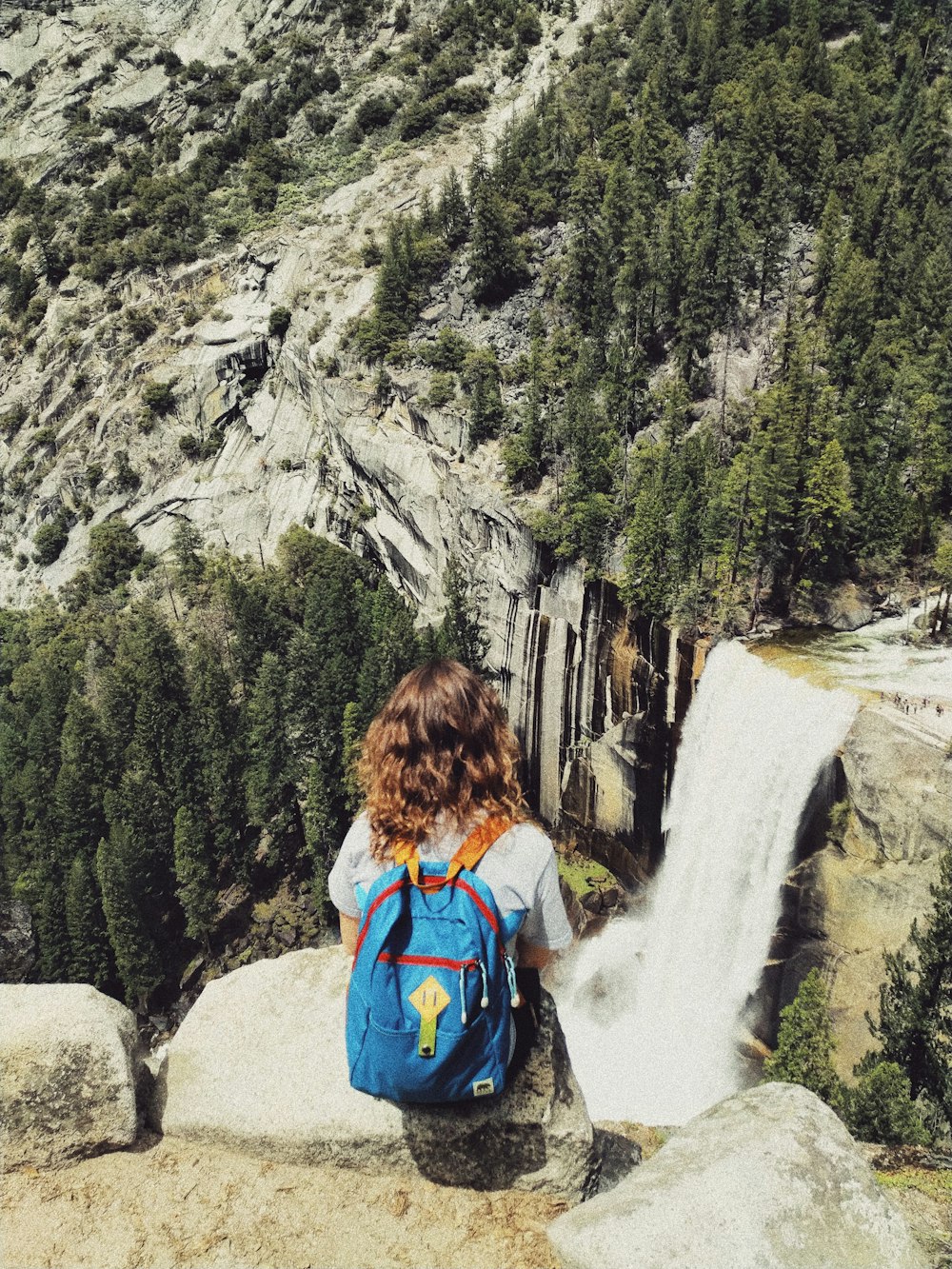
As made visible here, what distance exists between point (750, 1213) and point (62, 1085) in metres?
5.60

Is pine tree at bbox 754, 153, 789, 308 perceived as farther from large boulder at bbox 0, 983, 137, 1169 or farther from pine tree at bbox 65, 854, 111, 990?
pine tree at bbox 65, 854, 111, 990

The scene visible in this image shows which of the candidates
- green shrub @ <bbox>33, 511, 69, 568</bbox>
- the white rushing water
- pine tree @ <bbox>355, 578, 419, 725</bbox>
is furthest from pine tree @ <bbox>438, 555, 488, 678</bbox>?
green shrub @ <bbox>33, 511, 69, 568</bbox>

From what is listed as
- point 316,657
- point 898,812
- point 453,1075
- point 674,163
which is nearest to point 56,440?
point 316,657

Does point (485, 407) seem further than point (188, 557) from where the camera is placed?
No

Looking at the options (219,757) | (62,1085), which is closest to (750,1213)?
(62,1085)

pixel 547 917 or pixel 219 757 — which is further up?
pixel 547 917

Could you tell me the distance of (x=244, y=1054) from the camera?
Answer: 6828 millimetres

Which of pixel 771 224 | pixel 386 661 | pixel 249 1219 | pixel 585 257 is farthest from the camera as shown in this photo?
pixel 585 257

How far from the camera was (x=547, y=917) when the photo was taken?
4910mm

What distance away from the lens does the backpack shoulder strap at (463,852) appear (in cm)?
460

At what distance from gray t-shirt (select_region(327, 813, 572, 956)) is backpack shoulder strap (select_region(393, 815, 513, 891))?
0.05 metres

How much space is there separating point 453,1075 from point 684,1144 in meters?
2.43

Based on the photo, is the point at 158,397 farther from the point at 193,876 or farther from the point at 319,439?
the point at 193,876

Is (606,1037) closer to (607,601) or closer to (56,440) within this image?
(607,601)
